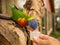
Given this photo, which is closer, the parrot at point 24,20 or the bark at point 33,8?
the parrot at point 24,20

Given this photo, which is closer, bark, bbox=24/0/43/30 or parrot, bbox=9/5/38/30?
parrot, bbox=9/5/38/30

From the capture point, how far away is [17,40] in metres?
0.69

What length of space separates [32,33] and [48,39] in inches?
3.0

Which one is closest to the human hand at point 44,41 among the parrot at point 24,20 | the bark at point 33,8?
the parrot at point 24,20

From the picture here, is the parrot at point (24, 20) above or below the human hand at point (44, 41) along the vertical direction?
above

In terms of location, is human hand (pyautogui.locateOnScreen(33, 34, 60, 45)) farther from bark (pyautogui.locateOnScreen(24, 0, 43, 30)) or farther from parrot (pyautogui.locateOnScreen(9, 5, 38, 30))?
bark (pyautogui.locateOnScreen(24, 0, 43, 30))

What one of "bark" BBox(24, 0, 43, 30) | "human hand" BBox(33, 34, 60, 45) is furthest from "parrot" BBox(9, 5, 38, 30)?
"bark" BBox(24, 0, 43, 30)

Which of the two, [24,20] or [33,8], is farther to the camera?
[33,8]

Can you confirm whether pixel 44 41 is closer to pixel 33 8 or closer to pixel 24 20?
pixel 24 20

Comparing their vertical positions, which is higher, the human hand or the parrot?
the parrot

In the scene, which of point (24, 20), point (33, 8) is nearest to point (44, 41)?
point (24, 20)

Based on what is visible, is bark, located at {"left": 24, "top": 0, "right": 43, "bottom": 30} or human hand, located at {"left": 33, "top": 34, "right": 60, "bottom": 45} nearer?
human hand, located at {"left": 33, "top": 34, "right": 60, "bottom": 45}

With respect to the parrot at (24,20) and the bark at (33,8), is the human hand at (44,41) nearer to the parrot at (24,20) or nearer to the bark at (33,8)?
the parrot at (24,20)

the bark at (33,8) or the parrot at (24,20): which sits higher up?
the parrot at (24,20)
